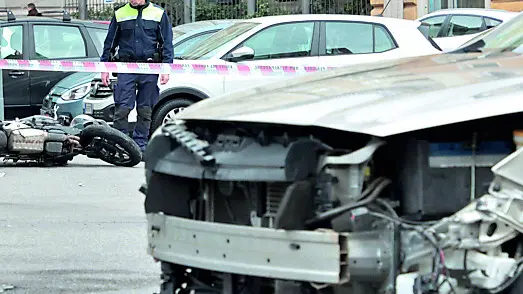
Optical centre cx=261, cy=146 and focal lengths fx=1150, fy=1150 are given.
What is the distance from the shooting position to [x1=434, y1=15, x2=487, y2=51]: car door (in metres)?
18.2

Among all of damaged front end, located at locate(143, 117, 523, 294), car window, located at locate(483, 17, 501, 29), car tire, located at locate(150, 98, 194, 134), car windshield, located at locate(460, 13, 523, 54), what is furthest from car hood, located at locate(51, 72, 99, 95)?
damaged front end, located at locate(143, 117, 523, 294)

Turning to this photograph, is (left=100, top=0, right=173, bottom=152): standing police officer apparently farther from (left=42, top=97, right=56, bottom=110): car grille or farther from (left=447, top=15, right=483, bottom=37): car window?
(left=447, top=15, right=483, bottom=37): car window

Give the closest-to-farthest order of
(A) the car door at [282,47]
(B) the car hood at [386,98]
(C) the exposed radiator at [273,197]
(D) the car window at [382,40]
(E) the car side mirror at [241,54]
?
(B) the car hood at [386,98] → (C) the exposed radiator at [273,197] → (E) the car side mirror at [241,54] → (A) the car door at [282,47] → (D) the car window at [382,40]

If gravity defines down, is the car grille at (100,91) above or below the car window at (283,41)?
below

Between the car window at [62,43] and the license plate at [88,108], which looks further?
the car window at [62,43]

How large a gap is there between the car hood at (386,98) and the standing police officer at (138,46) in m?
6.79

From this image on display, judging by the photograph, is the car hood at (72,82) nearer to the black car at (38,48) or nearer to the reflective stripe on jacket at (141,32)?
the black car at (38,48)

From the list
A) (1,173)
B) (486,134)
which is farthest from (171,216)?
(1,173)

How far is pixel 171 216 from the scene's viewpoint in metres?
4.63

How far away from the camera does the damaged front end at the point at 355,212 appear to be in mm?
4117

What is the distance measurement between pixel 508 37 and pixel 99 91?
8800 mm

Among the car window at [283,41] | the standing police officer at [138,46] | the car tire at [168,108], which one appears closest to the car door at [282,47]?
the car window at [283,41]

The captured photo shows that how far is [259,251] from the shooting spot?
422cm

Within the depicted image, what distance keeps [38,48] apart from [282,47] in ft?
13.4
